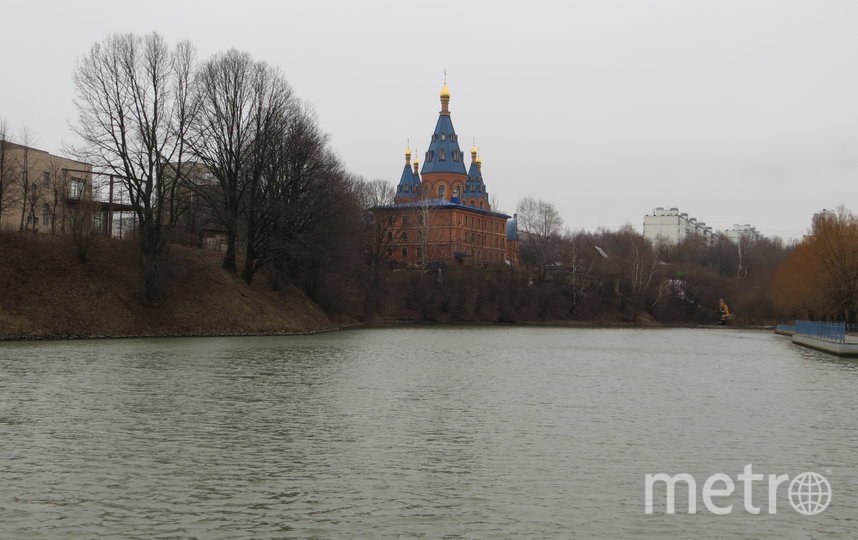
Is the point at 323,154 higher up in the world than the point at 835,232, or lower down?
higher up

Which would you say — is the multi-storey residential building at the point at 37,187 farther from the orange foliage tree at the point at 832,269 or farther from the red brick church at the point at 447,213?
the orange foliage tree at the point at 832,269

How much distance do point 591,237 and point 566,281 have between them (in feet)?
218

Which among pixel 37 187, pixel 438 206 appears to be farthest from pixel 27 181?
pixel 438 206

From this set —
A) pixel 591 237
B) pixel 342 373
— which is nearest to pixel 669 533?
pixel 342 373

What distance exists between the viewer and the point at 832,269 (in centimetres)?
6247

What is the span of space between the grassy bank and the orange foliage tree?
38.5 m

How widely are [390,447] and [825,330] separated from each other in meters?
44.9

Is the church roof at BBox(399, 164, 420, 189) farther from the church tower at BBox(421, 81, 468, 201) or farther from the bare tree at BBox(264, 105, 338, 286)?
the bare tree at BBox(264, 105, 338, 286)

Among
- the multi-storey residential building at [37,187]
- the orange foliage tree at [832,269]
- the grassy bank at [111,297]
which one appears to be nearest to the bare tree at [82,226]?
the multi-storey residential building at [37,187]

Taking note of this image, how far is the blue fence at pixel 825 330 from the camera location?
4728 cm

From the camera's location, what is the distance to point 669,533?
10055mm

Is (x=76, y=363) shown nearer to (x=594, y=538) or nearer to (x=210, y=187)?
(x=594, y=538)

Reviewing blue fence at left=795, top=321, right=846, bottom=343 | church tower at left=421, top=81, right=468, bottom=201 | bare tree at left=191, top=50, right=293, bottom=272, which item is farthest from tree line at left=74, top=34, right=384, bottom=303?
church tower at left=421, top=81, right=468, bottom=201

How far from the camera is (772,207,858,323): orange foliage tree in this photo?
203 feet
